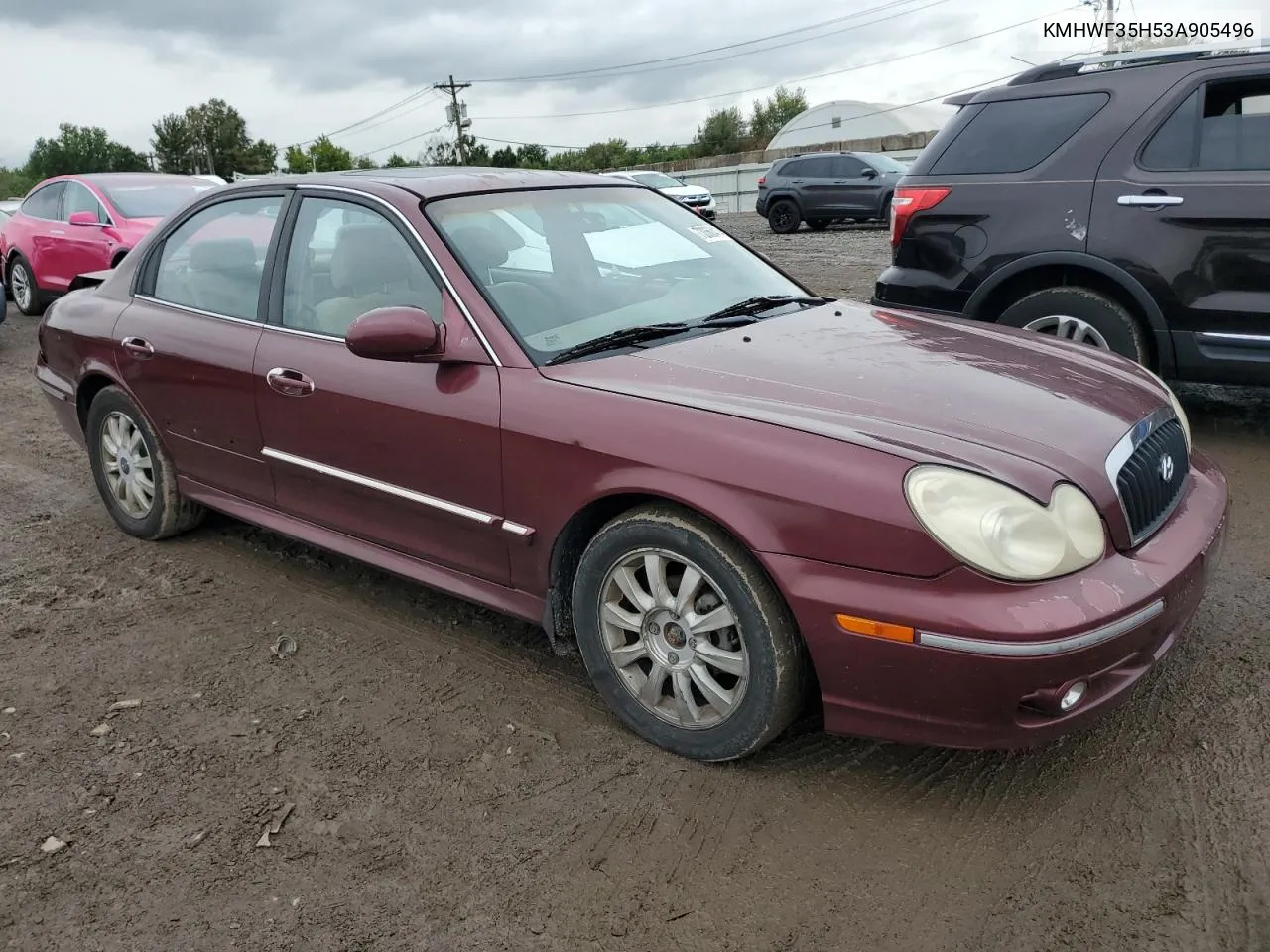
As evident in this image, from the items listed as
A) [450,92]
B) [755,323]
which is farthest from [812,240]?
[450,92]

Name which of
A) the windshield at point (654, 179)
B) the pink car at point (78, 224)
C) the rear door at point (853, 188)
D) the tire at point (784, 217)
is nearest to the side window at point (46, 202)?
the pink car at point (78, 224)

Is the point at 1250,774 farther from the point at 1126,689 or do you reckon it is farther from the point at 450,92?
the point at 450,92

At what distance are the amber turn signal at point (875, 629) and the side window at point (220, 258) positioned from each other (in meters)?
2.57

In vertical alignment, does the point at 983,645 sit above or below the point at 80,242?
below

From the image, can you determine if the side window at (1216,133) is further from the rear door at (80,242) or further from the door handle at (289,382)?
the rear door at (80,242)

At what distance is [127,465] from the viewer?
469 cm

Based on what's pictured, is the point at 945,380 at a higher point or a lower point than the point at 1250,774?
higher

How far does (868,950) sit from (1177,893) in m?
0.70

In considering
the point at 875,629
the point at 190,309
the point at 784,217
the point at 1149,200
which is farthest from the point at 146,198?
the point at 784,217

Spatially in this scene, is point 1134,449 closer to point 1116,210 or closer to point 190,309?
point 1116,210

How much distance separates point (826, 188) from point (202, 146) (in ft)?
270

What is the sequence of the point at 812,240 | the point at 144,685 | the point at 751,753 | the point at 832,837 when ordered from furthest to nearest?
the point at 812,240
the point at 144,685
the point at 751,753
the point at 832,837

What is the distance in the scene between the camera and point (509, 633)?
3.75m

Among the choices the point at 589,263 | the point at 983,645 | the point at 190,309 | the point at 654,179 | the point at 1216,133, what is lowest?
the point at 983,645
